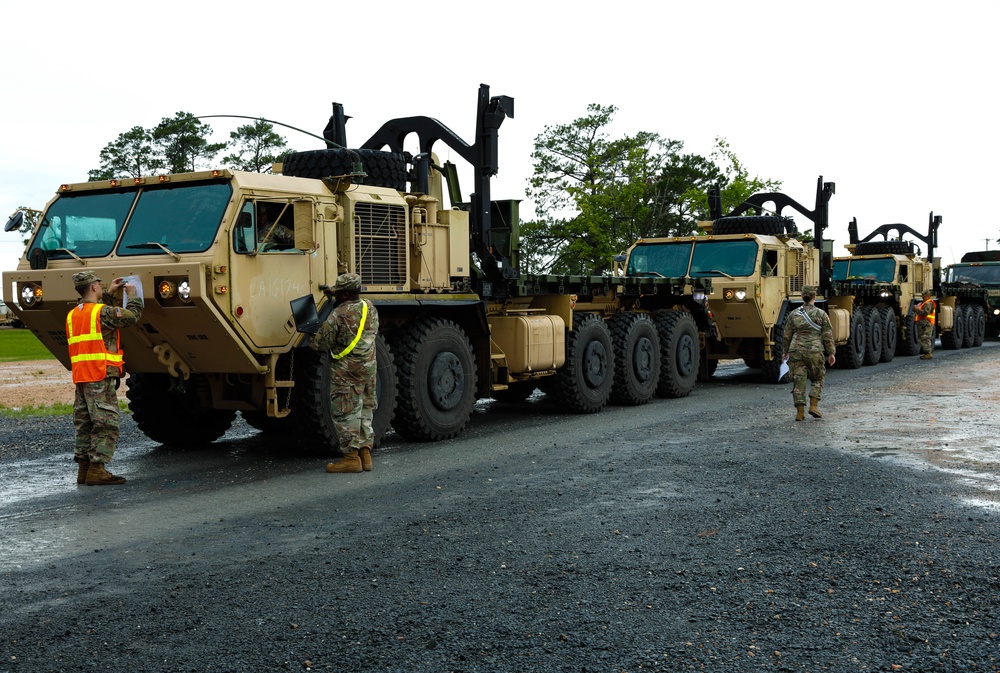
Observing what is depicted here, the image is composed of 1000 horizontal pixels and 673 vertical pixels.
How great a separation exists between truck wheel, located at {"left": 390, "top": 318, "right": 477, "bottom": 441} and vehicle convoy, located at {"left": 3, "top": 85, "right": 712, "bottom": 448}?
0.06 feet

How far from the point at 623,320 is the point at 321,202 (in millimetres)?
6088

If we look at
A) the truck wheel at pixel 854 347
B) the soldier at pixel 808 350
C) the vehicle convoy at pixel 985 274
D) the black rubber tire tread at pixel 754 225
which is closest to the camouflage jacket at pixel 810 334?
the soldier at pixel 808 350

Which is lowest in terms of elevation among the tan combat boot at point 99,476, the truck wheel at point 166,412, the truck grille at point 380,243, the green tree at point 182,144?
the tan combat boot at point 99,476

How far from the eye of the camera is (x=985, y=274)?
34.2m

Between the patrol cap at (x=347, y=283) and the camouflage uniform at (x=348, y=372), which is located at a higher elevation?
the patrol cap at (x=347, y=283)

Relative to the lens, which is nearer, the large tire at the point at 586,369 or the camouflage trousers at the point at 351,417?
the camouflage trousers at the point at 351,417

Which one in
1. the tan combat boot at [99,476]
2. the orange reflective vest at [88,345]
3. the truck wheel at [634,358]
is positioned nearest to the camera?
the orange reflective vest at [88,345]

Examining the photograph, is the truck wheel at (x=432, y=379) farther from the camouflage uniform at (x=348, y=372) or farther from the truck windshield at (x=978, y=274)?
the truck windshield at (x=978, y=274)

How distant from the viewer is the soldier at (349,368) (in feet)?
29.4

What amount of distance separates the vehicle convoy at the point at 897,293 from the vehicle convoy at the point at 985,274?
2141mm

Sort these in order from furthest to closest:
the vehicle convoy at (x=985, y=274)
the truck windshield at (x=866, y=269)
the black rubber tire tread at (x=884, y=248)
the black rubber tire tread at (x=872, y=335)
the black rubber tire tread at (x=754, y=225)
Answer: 1. the vehicle convoy at (x=985, y=274)
2. the black rubber tire tread at (x=884, y=248)
3. the truck windshield at (x=866, y=269)
4. the black rubber tire tread at (x=872, y=335)
5. the black rubber tire tread at (x=754, y=225)

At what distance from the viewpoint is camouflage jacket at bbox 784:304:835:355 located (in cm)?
1271

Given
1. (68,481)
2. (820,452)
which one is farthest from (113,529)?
(820,452)

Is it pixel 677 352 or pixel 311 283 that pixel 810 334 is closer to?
pixel 677 352
